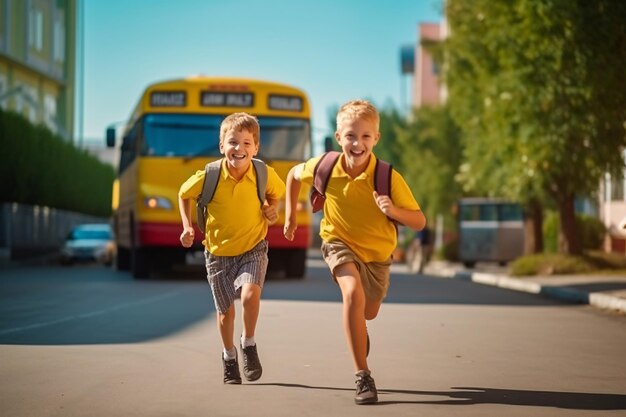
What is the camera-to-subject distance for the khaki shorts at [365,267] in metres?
7.88

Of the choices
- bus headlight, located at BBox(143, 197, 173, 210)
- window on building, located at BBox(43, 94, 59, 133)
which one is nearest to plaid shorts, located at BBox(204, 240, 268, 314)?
bus headlight, located at BBox(143, 197, 173, 210)

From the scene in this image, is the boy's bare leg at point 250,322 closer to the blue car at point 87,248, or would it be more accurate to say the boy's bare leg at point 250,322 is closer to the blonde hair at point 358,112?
the blonde hair at point 358,112

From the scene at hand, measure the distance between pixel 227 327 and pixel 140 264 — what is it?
1715cm

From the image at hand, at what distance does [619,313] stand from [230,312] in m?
9.50

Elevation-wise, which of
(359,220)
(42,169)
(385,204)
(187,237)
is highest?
(42,169)

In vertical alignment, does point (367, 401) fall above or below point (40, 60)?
below

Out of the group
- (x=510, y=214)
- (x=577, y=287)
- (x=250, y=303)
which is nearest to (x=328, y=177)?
(x=250, y=303)

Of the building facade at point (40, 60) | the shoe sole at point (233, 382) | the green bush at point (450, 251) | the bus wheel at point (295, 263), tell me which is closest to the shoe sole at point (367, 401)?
the shoe sole at point (233, 382)

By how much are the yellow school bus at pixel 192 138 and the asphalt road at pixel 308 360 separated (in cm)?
559

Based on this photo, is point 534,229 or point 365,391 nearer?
point 365,391

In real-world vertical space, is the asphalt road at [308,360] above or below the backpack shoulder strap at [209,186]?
below

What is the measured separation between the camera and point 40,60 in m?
58.8

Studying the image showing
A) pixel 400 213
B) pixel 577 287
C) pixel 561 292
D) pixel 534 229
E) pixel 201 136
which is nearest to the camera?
pixel 400 213

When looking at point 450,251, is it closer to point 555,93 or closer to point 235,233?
point 555,93
